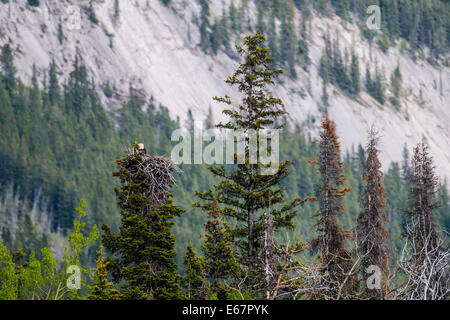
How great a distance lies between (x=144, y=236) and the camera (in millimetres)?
19734

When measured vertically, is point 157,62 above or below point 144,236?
above

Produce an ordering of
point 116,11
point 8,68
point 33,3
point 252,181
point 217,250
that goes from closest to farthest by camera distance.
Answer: point 252,181
point 217,250
point 8,68
point 33,3
point 116,11

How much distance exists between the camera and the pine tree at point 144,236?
19.3 metres

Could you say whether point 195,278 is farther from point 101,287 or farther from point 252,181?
point 101,287

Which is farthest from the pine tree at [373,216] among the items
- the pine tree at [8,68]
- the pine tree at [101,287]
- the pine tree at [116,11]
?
→ the pine tree at [116,11]

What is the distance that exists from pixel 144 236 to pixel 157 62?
Answer: 148m

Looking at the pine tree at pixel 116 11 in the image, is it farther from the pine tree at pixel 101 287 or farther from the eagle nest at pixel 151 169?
the pine tree at pixel 101 287

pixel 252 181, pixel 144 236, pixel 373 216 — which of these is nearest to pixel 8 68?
pixel 373 216

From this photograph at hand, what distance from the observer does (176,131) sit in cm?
14762

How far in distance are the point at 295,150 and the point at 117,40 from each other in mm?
49972

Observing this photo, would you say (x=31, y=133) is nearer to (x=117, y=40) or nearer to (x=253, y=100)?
(x=117, y=40)

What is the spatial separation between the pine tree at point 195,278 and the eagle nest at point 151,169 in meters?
3.16

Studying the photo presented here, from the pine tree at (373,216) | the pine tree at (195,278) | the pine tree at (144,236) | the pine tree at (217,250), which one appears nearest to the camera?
the pine tree at (144,236)
